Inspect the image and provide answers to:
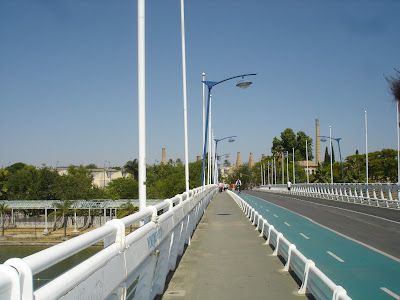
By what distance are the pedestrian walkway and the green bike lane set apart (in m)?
1.04

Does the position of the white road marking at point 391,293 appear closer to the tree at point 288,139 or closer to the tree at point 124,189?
the tree at point 124,189

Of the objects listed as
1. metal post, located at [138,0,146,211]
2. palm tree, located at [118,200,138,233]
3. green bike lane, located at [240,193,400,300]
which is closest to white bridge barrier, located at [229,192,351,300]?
green bike lane, located at [240,193,400,300]

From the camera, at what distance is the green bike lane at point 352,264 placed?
8500 mm

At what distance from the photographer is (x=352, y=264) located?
11.2 meters

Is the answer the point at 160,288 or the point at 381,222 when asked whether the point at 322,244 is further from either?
the point at 381,222

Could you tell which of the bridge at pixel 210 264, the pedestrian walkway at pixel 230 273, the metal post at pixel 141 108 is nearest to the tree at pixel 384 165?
the bridge at pixel 210 264

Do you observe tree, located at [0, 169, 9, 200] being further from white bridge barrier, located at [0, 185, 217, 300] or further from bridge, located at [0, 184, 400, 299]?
white bridge barrier, located at [0, 185, 217, 300]

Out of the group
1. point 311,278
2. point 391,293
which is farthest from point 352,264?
point 311,278

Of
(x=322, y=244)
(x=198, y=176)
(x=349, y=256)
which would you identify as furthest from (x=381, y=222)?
(x=198, y=176)

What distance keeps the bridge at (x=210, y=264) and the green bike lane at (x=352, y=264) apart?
2 centimetres

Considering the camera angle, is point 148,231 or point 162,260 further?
point 162,260

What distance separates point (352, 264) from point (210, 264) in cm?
339

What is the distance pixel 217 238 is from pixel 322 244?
3.40m

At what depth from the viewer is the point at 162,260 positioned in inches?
329
